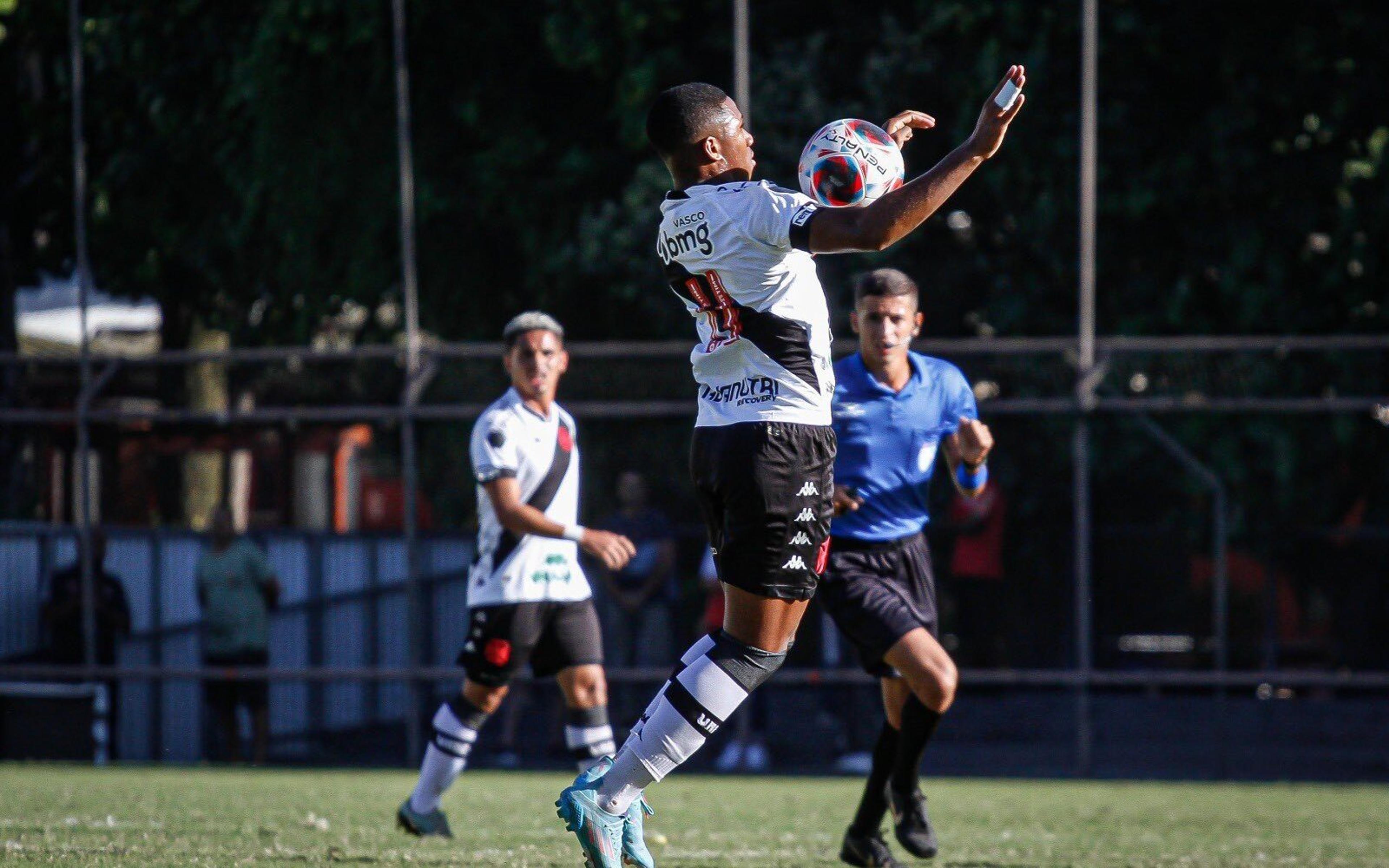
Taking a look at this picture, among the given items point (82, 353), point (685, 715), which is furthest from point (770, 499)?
point (82, 353)

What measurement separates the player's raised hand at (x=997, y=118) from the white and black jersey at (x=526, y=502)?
126 inches

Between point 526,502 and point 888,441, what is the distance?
1.51m

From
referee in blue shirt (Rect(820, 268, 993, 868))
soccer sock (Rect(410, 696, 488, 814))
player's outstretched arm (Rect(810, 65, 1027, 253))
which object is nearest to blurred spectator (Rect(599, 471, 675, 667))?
soccer sock (Rect(410, 696, 488, 814))

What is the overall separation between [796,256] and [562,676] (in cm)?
293

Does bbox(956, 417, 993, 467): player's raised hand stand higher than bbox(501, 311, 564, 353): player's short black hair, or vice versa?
bbox(501, 311, 564, 353): player's short black hair

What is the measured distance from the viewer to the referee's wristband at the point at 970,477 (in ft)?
22.5

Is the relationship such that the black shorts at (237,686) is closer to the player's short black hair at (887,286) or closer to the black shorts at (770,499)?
the player's short black hair at (887,286)

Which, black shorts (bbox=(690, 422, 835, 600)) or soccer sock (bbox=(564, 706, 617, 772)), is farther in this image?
soccer sock (bbox=(564, 706, 617, 772))

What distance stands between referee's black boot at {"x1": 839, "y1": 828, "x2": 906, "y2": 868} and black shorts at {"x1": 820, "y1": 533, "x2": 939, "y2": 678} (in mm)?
637

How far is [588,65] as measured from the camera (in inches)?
598

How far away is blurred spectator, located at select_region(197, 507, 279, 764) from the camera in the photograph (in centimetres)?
1303

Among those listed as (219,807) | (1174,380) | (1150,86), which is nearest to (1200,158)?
(1150,86)

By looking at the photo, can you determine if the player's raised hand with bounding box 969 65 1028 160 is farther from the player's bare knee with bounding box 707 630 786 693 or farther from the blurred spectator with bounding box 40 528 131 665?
the blurred spectator with bounding box 40 528 131 665

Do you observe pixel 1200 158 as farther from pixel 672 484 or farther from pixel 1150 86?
pixel 672 484
